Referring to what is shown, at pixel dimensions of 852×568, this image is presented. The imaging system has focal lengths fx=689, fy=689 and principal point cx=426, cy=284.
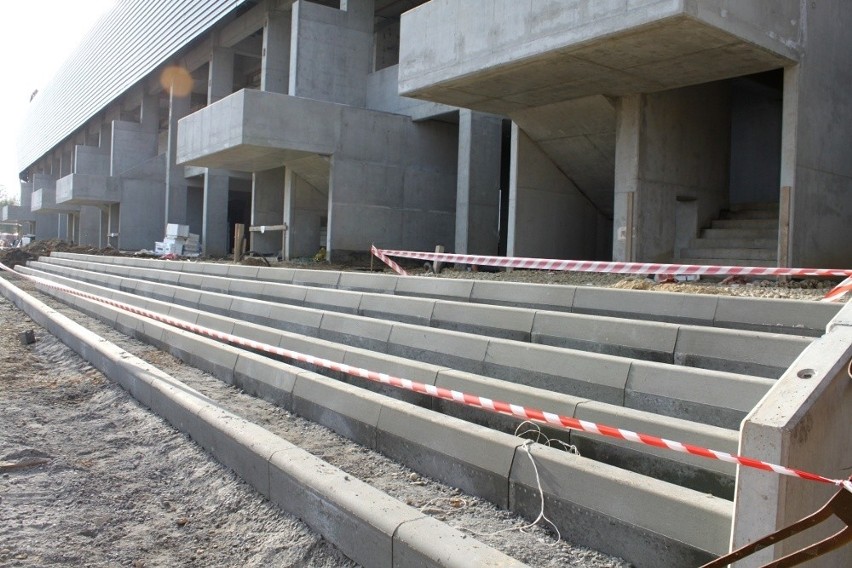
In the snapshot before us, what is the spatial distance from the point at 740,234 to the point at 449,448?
1060cm

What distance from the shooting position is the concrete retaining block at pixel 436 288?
845 centimetres

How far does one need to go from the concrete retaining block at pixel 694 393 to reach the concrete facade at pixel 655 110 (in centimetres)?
601

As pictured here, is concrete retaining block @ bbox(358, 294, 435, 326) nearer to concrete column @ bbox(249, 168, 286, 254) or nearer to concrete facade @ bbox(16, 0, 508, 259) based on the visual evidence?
concrete facade @ bbox(16, 0, 508, 259)

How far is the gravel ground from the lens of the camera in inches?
147

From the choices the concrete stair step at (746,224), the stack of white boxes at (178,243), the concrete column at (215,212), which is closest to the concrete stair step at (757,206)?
the concrete stair step at (746,224)

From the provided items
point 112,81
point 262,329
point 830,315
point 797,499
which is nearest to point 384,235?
point 262,329

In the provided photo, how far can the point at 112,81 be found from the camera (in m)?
40.2

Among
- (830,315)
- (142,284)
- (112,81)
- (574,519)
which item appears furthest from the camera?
(112,81)

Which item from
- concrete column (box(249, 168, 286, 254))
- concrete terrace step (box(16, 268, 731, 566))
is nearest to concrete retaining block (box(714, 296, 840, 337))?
concrete terrace step (box(16, 268, 731, 566))

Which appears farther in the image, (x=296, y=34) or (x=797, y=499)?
(x=296, y=34)

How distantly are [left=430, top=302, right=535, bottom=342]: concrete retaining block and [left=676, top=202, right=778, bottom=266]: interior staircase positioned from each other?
7.13 metres

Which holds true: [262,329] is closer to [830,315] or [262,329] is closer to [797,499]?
[830,315]

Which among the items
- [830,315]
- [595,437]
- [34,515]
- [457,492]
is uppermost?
[830,315]

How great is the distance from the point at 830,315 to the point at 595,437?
220cm
